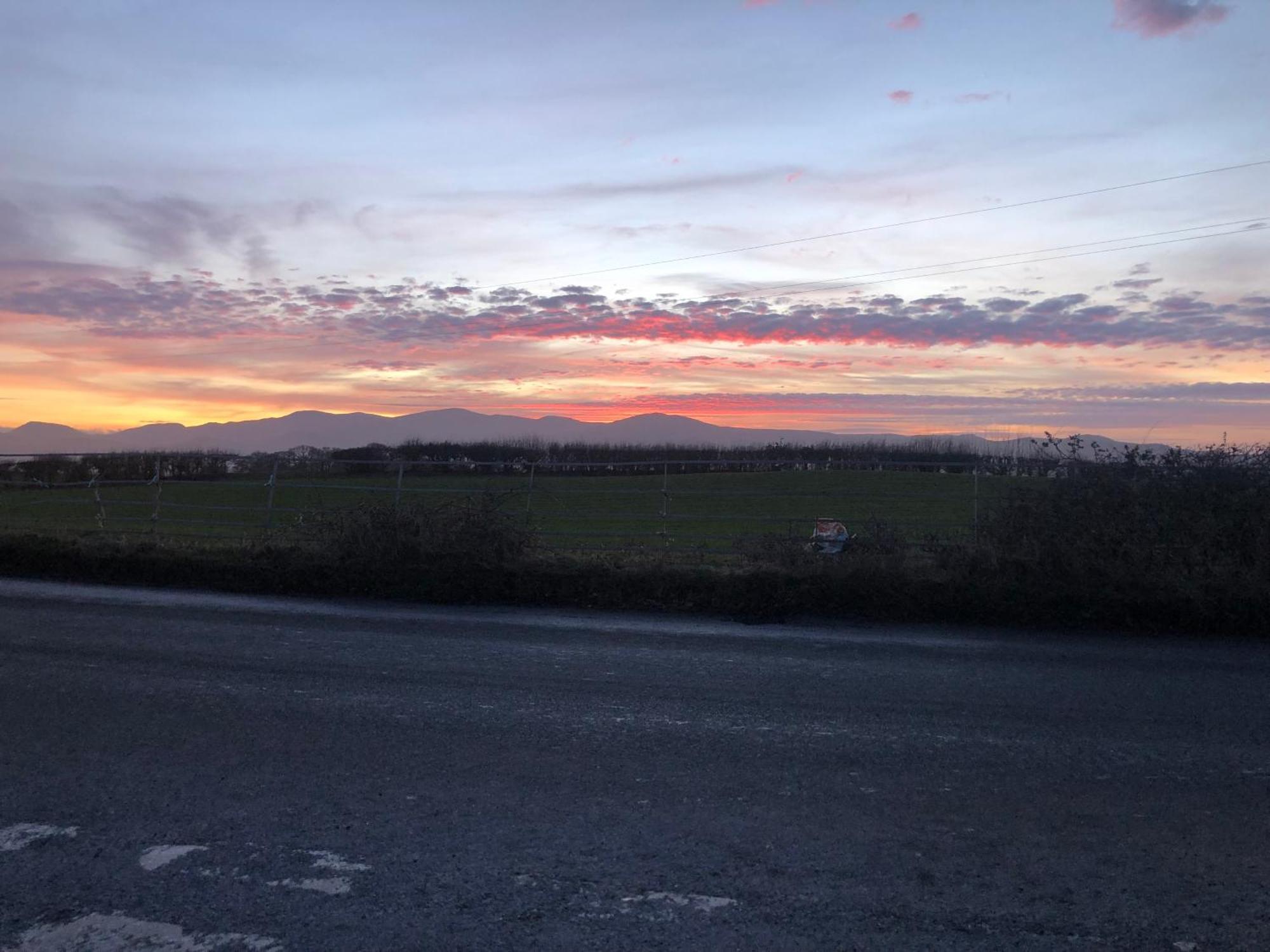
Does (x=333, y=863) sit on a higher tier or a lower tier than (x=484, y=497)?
lower

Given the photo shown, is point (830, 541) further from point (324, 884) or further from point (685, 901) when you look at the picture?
point (324, 884)

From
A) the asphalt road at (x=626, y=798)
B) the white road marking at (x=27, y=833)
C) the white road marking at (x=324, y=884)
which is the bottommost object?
the white road marking at (x=27, y=833)

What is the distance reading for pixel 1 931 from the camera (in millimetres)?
3643

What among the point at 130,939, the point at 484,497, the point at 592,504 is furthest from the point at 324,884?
the point at 592,504

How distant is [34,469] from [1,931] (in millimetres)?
21214

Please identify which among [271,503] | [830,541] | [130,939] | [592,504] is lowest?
[130,939]

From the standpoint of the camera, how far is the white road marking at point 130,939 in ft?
11.6

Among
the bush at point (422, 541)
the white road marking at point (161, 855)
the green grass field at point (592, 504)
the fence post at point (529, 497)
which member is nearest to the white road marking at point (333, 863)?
the white road marking at point (161, 855)

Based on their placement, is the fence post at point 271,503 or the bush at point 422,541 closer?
the bush at point 422,541

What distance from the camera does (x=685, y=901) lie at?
12.8 ft

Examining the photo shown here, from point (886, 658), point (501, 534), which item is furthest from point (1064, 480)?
point (501, 534)

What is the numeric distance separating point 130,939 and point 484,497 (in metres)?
10.1

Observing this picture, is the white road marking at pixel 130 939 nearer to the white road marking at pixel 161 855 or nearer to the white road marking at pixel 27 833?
the white road marking at pixel 161 855

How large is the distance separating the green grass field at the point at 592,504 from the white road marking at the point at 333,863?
9.62 metres
